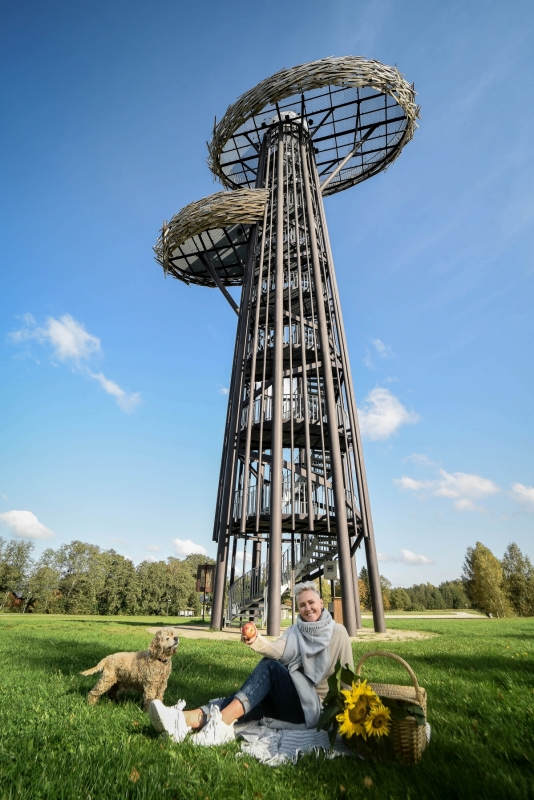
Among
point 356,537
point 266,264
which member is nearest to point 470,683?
point 356,537

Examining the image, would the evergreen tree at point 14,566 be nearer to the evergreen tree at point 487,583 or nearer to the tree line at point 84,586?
the tree line at point 84,586

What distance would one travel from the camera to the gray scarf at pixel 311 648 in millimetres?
3494

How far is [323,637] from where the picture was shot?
3531 millimetres

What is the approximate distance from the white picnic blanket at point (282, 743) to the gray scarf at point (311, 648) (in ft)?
1.17

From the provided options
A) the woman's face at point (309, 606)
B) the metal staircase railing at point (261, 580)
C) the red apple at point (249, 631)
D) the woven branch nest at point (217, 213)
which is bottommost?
the red apple at point (249, 631)

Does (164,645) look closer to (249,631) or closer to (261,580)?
(249,631)

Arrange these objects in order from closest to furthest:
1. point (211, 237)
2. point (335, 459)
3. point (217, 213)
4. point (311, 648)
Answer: point (311, 648), point (335, 459), point (217, 213), point (211, 237)

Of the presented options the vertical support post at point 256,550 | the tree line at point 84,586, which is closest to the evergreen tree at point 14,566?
the tree line at point 84,586

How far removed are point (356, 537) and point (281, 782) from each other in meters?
14.2

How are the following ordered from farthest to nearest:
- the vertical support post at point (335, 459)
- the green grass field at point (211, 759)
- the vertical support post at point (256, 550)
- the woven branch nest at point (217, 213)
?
the vertical support post at point (256, 550)
the woven branch nest at point (217, 213)
the vertical support post at point (335, 459)
the green grass field at point (211, 759)

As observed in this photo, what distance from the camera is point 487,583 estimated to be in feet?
148

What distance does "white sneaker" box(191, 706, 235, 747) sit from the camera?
3.17 m

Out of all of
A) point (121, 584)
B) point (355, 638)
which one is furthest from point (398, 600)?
point (355, 638)

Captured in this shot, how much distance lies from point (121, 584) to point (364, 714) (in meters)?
60.7
